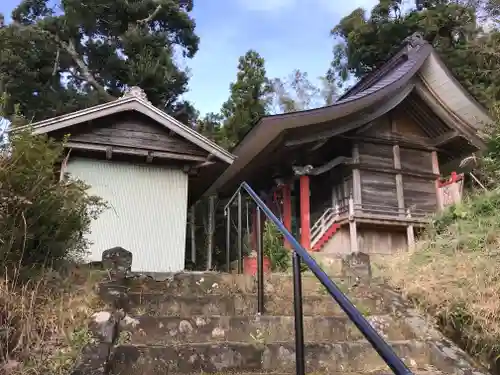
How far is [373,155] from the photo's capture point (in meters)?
11.7

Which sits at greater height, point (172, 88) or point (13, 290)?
point (172, 88)

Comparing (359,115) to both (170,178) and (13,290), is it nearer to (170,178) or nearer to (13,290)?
(170,178)

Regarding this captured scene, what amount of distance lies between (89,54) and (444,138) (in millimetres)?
14396

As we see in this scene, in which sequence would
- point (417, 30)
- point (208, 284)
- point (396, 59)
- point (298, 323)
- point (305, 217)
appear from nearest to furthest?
1. point (298, 323)
2. point (208, 284)
3. point (305, 217)
4. point (396, 59)
5. point (417, 30)

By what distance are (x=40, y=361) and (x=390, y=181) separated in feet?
34.0

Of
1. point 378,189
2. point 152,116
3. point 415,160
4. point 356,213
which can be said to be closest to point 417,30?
point 415,160

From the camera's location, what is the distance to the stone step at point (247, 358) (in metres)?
2.82

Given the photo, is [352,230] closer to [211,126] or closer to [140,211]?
[140,211]

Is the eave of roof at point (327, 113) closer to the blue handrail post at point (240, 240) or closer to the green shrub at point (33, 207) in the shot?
the blue handrail post at point (240, 240)

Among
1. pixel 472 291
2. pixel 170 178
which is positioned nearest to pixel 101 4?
pixel 170 178

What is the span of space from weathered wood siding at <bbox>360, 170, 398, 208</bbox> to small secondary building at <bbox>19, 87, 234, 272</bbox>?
4.34m

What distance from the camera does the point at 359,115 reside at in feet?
35.9

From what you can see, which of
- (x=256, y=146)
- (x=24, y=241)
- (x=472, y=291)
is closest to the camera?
(x=24, y=241)

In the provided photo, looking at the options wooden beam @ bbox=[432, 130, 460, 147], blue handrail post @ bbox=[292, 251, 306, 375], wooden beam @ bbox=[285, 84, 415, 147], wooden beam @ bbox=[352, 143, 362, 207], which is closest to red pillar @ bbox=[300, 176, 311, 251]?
wooden beam @ bbox=[285, 84, 415, 147]
